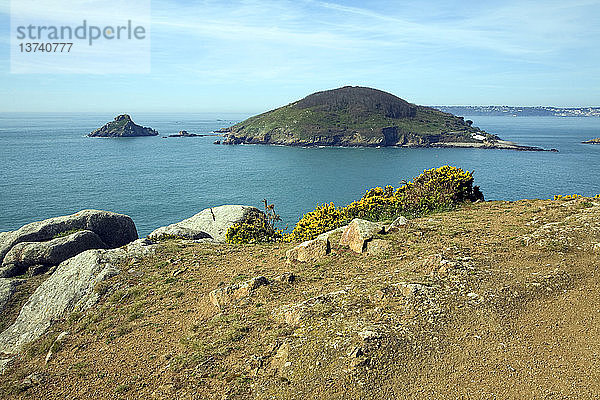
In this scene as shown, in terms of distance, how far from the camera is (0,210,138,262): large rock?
96.3 feet

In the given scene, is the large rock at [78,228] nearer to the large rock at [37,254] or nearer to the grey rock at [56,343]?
the large rock at [37,254]

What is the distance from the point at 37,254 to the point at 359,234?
74.8ft

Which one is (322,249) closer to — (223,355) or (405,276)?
(405,276)

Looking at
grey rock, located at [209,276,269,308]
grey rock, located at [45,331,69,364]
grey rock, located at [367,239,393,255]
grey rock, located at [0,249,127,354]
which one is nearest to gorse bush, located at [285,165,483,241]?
grey rock, located at [367,239,393,255]

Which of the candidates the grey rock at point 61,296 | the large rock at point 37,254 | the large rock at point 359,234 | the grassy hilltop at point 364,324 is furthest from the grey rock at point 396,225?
the large rock at point 37,254

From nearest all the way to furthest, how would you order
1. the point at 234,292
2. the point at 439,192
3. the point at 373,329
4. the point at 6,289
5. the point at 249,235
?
the point at 373,329 < the point at 234,292 < the point at 6,289 < the point at 439,192 < the point at 249,235

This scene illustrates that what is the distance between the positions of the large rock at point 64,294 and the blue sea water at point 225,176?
43566mm

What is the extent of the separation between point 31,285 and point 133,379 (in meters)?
16.3

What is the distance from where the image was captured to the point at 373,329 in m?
12.5

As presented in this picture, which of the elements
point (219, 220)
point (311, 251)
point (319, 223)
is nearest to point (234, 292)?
point (311, 251)

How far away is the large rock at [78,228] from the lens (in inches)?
1156

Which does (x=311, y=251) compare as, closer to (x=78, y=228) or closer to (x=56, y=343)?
(x=56, y=343)

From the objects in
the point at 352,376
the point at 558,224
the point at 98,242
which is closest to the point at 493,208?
the point at 558,224

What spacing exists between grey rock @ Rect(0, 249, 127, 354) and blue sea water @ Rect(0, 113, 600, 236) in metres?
43.4
